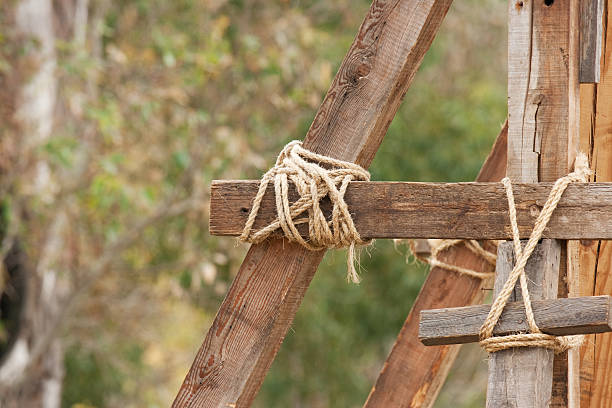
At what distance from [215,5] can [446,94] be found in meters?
2.63

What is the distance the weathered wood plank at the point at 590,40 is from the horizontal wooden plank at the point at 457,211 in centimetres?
27

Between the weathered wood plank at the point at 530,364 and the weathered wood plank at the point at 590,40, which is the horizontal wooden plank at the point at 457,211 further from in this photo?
the weathered wood plank at the point at 590,40

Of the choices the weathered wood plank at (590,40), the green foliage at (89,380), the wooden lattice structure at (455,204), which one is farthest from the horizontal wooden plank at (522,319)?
the green foliage at (89,380)

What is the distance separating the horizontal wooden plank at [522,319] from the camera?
1537 millimetres

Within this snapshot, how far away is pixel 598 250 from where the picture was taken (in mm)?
2201

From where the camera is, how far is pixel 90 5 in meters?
7.63

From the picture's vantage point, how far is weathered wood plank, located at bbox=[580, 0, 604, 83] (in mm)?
1759

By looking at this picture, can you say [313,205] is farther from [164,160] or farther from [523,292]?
[164,160]

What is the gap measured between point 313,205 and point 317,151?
16 cm

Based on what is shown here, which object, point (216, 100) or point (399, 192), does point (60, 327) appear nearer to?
point (216, 100)

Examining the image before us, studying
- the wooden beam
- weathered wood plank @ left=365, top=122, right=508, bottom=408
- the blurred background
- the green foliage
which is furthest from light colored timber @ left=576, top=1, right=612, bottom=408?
the green foliage

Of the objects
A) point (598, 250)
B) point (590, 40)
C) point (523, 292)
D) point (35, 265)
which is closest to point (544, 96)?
point (590, 40)

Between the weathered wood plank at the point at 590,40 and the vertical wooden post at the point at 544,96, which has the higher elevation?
the weathered wood plank at the point at 590,40

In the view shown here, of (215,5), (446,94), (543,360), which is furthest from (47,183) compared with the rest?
(543,360)
